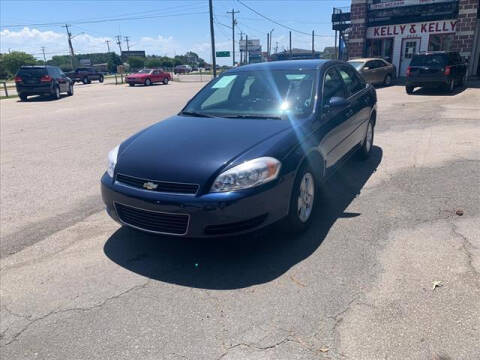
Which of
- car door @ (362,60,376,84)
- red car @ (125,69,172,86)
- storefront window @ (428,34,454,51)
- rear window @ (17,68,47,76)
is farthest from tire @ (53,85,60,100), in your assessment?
storefront window @ (428,34,454,51)

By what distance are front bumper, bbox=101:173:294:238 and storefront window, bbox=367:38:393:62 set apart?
82.5ft

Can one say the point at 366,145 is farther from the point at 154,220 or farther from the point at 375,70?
the point at 375,70

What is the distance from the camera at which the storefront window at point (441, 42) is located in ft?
Answer: 75.0

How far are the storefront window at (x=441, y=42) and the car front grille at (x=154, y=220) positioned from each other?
2490 cm

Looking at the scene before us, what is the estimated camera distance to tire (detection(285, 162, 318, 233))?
3.53m

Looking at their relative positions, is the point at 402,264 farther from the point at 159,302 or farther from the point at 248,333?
the point at 159,302

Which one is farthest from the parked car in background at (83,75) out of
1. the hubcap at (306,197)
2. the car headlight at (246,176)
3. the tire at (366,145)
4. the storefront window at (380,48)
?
the car headlight at (246,176)

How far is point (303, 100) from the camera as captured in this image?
14.0 feet

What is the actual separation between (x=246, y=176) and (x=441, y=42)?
25.1 meters

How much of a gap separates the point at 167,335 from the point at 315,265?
1404mm

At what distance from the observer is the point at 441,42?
23312 mm

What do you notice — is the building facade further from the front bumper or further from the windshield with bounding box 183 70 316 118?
the front bumper

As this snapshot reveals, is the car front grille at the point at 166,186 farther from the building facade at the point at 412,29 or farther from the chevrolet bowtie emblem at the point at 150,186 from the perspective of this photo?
the building facade at the point at 412,29

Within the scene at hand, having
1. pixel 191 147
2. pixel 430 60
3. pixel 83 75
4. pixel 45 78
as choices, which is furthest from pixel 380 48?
pixel 83 75
